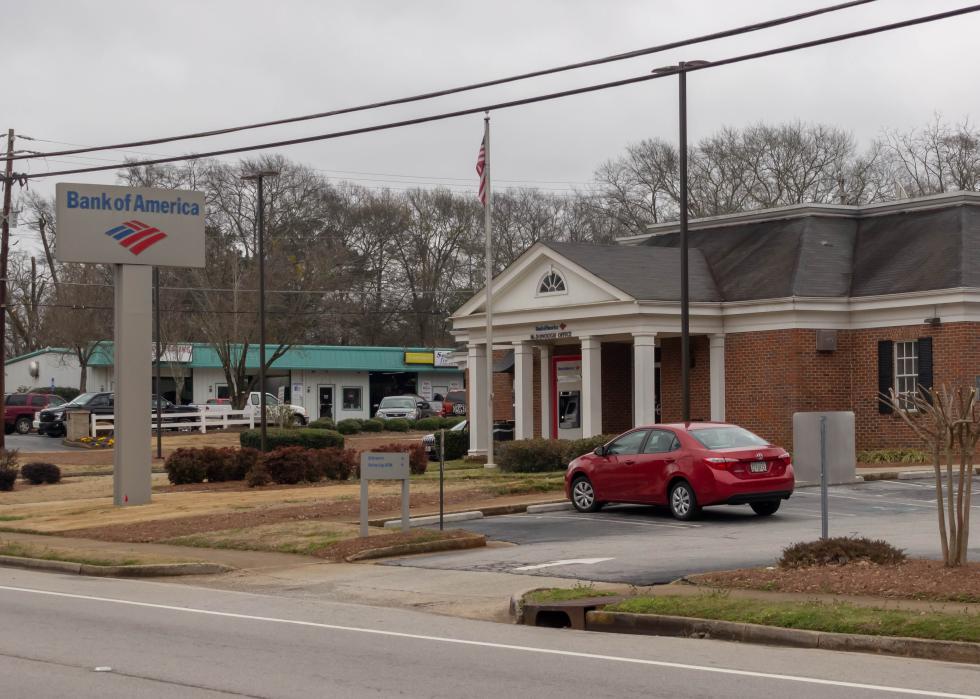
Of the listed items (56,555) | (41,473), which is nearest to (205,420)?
(41,473)

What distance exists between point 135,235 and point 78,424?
104 feet

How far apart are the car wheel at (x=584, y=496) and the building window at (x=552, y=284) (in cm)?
1417

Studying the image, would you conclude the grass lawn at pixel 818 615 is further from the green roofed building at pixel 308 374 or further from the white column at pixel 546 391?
the green roofed building at pixel 308 374

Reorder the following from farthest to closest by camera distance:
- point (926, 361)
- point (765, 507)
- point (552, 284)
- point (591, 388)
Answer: point (552, 284) < point (591, 388) < point (926, 361) < point (765, 507)

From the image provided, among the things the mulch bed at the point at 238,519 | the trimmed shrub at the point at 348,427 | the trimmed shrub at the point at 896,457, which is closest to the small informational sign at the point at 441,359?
the trimmed shrub at the point at 348,427

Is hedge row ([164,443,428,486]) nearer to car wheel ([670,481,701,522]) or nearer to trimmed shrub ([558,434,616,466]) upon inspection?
trimmed shrub ([558,434,616,466])

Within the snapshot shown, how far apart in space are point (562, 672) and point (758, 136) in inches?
2516

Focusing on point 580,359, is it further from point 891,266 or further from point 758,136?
point 758,136

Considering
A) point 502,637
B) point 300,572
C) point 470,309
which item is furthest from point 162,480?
point 502,637

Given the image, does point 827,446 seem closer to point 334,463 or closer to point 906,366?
point 334,463

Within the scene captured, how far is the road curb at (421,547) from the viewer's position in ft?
61.6

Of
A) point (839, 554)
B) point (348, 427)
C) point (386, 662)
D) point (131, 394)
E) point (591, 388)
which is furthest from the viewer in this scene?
point (348, 427)

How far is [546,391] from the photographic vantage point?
134 ft

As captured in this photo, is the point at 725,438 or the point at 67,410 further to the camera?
the point at 67,410
